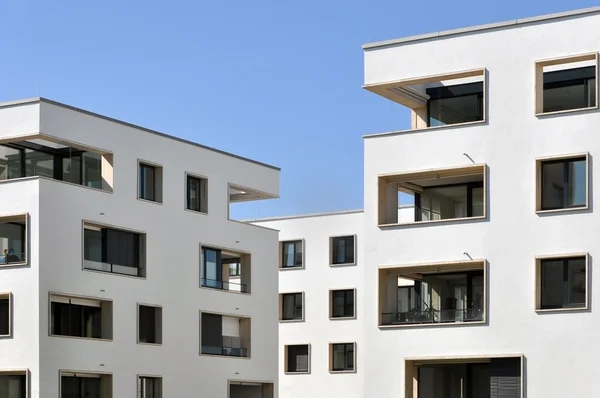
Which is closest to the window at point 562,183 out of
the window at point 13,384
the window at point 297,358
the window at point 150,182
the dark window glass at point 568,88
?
the dark window glass at point 568,88

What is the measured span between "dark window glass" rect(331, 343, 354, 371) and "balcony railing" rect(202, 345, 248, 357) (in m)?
11.5

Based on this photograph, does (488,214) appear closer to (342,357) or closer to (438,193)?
(438,193)

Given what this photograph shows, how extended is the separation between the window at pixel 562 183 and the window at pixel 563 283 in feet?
5.35

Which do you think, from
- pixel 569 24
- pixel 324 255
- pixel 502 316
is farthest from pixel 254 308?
pixel 569 24

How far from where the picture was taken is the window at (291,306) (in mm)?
65938

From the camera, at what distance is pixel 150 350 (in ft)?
159

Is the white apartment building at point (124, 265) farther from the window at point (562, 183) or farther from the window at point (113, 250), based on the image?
the window at point (562, 183)

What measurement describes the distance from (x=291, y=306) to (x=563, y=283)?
31.1 metres

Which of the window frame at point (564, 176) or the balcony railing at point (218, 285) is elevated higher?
the window frame at point (564, 176)

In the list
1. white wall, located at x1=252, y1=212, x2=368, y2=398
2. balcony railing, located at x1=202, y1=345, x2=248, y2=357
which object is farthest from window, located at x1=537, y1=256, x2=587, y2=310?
white wall, located at x1=252, y1=212, x2=368, y2=398

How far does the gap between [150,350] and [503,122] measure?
17.9m

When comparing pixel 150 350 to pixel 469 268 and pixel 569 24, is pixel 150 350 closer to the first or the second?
pixel 469 268

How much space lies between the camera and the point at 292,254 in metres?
66.6

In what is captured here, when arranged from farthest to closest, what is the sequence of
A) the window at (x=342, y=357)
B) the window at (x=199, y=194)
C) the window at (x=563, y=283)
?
the window at (x=342, y=357), the window at (x=199, y=194), the window at (x=563, y=283)
